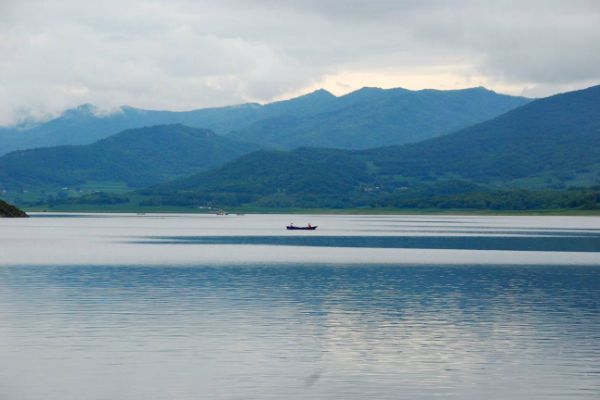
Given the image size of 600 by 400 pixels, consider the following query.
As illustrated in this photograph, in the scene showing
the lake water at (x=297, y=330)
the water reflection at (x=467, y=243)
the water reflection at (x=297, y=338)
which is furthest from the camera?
the water reflection at (x=467, y=243)

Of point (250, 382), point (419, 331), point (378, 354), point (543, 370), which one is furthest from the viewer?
point (419, 331)

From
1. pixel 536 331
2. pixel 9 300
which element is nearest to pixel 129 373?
pixel 536 331

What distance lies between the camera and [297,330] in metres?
61.8

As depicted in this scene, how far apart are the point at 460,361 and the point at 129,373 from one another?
16596mm

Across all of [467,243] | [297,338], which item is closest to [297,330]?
[297,338]

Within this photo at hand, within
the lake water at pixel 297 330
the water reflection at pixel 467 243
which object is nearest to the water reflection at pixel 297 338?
the lake water at pixel 297 330

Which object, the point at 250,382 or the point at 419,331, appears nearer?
the point at 250,382

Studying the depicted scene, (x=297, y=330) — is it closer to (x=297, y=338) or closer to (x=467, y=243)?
(x=297, y=338)

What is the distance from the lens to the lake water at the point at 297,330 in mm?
44625

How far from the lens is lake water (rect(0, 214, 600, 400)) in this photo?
4462 centimetres

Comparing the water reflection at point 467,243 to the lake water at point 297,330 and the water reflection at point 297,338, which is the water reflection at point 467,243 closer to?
the lake water at point 297,330

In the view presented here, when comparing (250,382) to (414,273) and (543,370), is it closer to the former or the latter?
(543,370)

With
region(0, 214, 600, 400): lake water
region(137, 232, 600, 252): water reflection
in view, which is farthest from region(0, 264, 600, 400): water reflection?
region(137, 232, 600, 252): water reflection

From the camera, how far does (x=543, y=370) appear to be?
159 ft
